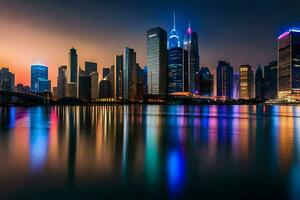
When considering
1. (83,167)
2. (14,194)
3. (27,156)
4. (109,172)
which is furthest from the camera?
(27,156)

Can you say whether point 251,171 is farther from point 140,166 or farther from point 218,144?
point 218,144

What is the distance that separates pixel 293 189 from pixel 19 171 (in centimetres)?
1109

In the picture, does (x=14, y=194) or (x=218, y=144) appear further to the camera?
(x=218, y=144)

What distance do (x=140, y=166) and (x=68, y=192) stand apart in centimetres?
455

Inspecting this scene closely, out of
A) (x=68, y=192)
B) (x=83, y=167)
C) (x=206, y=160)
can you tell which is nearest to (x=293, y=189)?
(x=206, y=160)

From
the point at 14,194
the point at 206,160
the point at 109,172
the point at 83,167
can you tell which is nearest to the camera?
the point at 14,194

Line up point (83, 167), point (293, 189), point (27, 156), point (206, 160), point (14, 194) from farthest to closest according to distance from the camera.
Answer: point (27, 156) < point (206, 160) < point (83, 167) < point (293, 189) < point (14, 194)

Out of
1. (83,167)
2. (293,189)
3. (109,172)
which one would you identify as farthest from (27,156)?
(293,189)

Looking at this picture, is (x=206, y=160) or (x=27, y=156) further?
(x=27, y=156)

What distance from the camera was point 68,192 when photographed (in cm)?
971

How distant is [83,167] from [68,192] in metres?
3.49

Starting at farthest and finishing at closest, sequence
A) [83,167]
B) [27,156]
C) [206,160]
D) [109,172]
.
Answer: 1. [27,156]
2. [206,160]
3. [83,167]
4. [109,172]

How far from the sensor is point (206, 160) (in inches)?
594

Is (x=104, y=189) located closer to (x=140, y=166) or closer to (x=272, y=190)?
(x=140, y=166)
